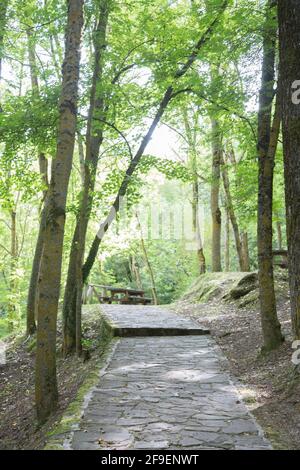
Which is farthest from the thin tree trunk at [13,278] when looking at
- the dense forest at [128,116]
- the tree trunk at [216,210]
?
the tree trunk at [216,210]

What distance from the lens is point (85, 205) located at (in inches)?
332

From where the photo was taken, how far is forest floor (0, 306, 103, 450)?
5.57 m

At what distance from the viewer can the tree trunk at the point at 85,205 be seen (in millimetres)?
8398

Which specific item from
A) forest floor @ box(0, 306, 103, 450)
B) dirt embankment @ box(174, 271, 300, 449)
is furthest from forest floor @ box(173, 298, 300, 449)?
forest floor @ box(0, 306, 103, 450)

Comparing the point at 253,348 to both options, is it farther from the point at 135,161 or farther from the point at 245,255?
the point at 245,255

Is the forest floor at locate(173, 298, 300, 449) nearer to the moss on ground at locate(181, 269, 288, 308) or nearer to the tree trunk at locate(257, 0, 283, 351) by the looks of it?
the tree trunk at locate(257, 0, 283, 351)

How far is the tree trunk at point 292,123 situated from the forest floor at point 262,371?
818 millimetres

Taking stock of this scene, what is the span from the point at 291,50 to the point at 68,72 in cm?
295

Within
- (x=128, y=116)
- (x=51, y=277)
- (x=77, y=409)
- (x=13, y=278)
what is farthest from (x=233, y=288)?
(x=13, y=278)

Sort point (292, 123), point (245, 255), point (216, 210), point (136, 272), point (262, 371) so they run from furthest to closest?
point (136, 272) < point (245, 255) < point (216, 210) < point (262, 371) < point (292, 123)

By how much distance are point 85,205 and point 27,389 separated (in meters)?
3.54

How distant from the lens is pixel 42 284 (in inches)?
230

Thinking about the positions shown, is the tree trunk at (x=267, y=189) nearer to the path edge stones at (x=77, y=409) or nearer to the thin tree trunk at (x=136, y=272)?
the path edge stones at (x=77, y=409)

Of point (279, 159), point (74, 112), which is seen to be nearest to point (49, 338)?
point (74, 112)
